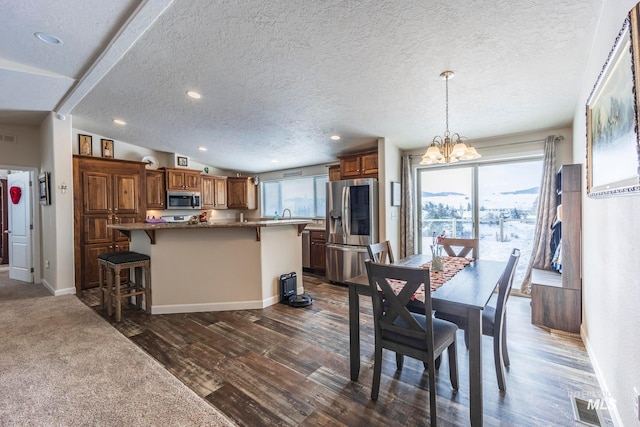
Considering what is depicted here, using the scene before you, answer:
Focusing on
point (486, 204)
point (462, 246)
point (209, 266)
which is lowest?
point (209, 266)

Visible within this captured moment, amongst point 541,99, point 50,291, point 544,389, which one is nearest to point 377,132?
point 541,99

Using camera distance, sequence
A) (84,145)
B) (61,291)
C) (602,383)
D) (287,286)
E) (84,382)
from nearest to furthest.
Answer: (602,383)
(84,382)
(287,286)
(61,291)
(84,145)

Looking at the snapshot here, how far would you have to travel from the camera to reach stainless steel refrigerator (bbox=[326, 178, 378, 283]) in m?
4.43

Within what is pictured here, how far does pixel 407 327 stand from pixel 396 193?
122 inches

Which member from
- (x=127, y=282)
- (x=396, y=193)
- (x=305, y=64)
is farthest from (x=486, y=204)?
(x=127, y=282)

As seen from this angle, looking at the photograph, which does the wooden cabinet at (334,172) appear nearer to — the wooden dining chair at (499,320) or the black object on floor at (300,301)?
the black object on floor at (300,301)

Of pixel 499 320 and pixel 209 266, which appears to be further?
pixel 209 266

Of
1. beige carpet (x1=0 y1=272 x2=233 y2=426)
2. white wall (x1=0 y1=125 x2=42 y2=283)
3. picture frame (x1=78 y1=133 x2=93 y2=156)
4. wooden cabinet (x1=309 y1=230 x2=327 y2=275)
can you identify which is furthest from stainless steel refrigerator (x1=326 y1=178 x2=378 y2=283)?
white wall (x1=0 y1=125 x2=42 y2=283)

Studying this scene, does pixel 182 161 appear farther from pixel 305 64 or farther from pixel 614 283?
pixel 614 283

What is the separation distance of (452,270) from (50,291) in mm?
5847

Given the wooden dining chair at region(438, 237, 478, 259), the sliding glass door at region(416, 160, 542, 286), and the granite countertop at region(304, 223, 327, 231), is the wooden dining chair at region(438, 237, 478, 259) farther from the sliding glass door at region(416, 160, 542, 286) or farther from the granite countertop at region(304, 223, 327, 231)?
the granite countertop at region(304, 223, 327, 231)

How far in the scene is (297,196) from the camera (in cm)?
673

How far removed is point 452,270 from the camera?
244 centimetres

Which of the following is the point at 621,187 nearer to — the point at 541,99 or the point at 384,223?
the point at 541,99
